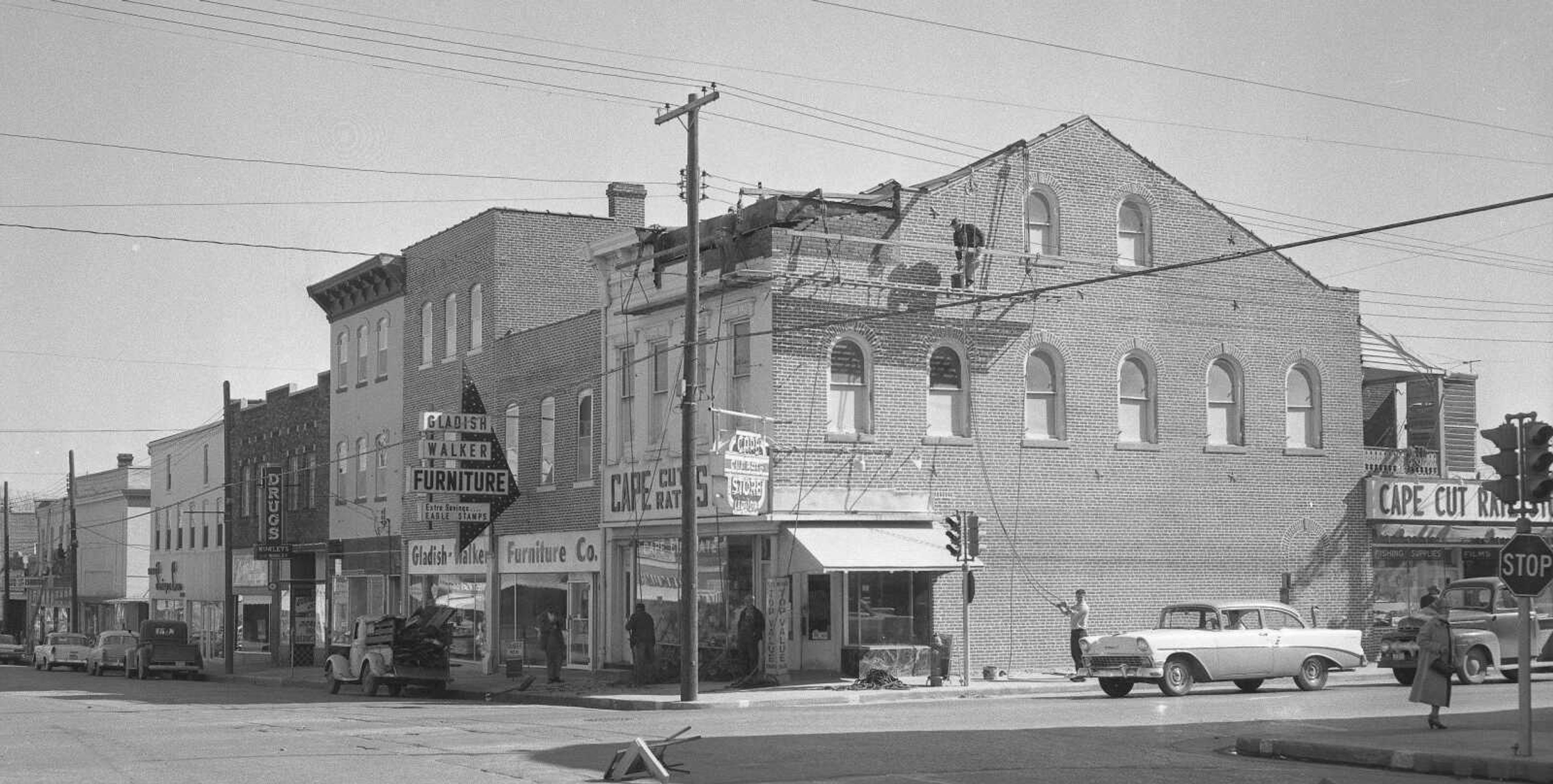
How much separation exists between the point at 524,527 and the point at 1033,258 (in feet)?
47.6

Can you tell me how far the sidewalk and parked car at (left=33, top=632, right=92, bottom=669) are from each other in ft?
27.9

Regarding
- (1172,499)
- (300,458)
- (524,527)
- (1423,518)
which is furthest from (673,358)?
(300,458)

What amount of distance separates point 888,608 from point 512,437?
1346 cm

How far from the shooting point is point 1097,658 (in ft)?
88.4

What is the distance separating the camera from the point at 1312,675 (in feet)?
92.1

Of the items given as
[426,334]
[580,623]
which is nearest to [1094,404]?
[580,623]

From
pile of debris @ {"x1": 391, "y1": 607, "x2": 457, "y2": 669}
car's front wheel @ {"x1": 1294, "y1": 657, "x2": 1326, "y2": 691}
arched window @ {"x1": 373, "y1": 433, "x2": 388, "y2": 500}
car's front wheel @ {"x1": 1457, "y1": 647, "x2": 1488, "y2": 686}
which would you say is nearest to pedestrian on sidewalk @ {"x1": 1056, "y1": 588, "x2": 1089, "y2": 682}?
car's front wheel @ {"x1": 1294, "y1": 657, "x2": 1326, "y2": 691}

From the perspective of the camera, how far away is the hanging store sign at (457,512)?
128 feet

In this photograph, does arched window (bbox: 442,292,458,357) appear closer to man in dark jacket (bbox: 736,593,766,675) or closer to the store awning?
the store awning

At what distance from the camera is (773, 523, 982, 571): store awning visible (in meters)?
30.0

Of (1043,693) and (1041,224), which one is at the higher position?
(1041,224)

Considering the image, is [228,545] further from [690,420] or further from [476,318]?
[690,420]

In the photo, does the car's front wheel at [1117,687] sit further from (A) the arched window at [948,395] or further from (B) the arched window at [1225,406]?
(B) the arched window at [1225,406]

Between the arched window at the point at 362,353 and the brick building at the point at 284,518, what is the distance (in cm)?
252
